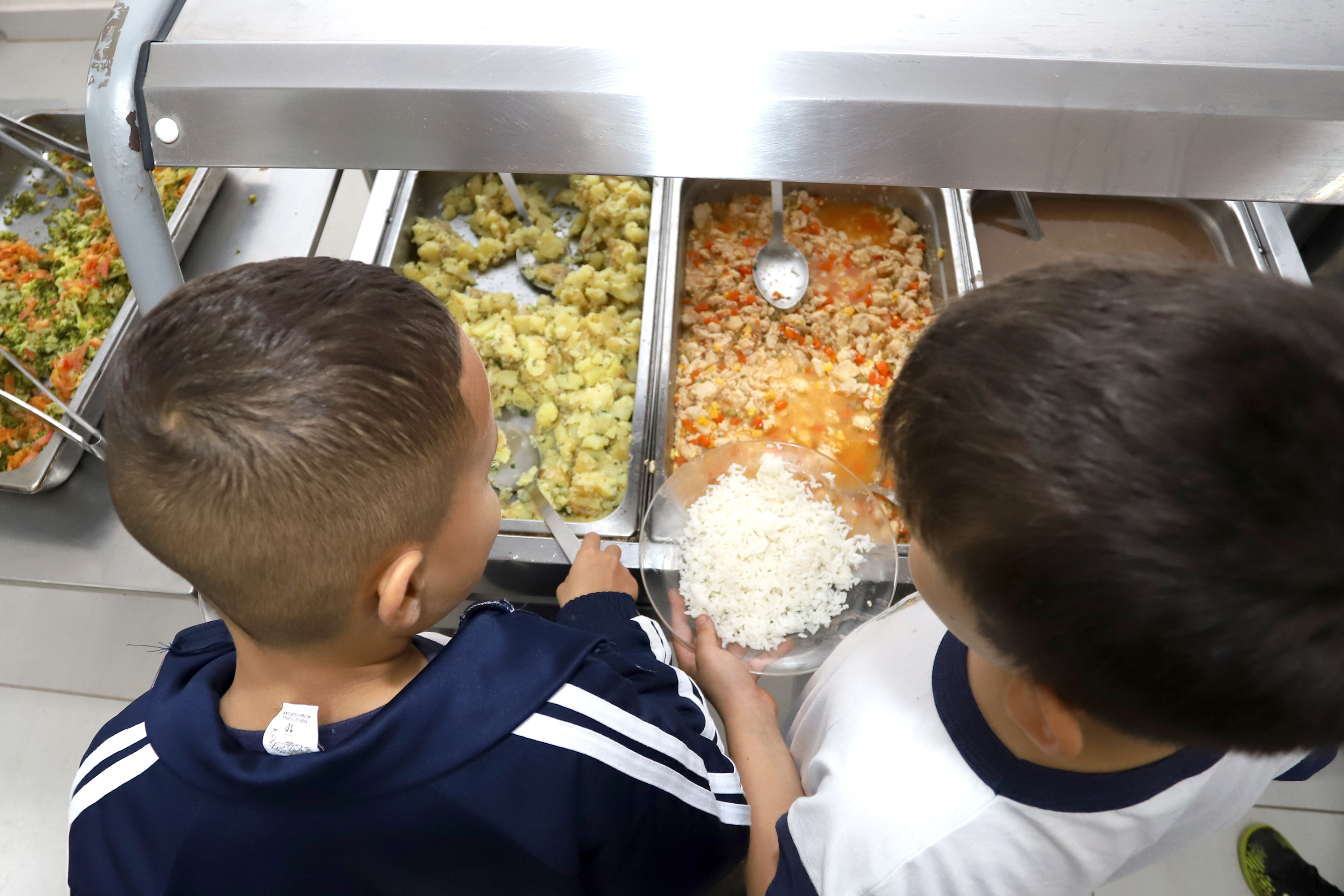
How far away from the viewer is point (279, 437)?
0.60 metres

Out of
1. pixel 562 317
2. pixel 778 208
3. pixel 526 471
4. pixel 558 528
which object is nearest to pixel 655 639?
pixel 558 528

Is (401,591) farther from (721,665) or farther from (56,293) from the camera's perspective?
(56,293)

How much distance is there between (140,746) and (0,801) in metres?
1.43

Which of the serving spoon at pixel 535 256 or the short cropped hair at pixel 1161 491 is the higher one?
the short cropped hair at pixel 1161 491

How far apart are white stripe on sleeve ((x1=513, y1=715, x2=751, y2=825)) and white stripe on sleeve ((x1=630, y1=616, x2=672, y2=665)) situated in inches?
9.2

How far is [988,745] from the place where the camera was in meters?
0.72

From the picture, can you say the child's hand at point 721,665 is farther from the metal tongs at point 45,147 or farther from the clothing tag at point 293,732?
the metal tongs at point 45,147

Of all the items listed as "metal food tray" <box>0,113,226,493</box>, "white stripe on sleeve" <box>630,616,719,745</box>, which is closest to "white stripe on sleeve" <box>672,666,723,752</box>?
"white stripe on sleeve" <box>630,616,719,745</box>

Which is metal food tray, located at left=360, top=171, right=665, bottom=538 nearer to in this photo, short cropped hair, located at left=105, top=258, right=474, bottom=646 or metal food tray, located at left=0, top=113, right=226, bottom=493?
metal food tray, located at left=0, top=113, right=226, bottom=493

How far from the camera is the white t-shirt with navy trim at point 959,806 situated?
2.27ft

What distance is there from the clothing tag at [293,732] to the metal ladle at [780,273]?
4.13ft

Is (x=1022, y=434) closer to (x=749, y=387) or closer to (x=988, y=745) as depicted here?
(x=988, y=745)

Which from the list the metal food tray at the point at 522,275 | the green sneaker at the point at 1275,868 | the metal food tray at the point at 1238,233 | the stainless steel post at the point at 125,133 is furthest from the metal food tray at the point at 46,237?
the green sneaker at the point at 1275,868

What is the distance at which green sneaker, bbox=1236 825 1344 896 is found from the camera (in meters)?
1.49
